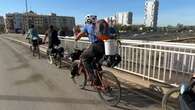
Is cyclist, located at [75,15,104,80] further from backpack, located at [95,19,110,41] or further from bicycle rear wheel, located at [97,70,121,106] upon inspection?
bicycle rear wheel, located at [97,70,121,106]

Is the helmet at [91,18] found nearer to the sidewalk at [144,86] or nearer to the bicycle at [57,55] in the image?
the sidewalk at [144,86]

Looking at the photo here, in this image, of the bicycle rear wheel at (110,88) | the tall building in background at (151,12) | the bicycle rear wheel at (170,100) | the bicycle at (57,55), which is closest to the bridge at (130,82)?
the bicycle rear wheel at (110,88)

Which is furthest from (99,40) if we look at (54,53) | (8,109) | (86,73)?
(54,53)

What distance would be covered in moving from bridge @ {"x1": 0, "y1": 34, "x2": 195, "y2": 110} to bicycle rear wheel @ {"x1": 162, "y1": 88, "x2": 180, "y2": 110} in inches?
16.2

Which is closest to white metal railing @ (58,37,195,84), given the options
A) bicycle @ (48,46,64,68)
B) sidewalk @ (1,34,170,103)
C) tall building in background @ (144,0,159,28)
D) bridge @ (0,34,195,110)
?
bridge @ (0,34,195,110)

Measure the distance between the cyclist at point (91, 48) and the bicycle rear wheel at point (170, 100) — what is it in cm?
181

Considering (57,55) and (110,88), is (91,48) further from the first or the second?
(57,55)

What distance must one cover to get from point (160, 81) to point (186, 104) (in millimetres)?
3378

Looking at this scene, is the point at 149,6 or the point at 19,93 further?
the point at 149,6

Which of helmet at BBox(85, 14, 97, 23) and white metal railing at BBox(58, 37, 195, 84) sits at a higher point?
helmet at BBox(85, 14, 97, 23)

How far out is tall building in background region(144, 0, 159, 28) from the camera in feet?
262

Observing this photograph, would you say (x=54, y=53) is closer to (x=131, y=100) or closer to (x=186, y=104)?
(x=131, y=100)

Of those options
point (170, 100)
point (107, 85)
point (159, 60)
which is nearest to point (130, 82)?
A: point (159, 60)

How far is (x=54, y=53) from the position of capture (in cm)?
1073
